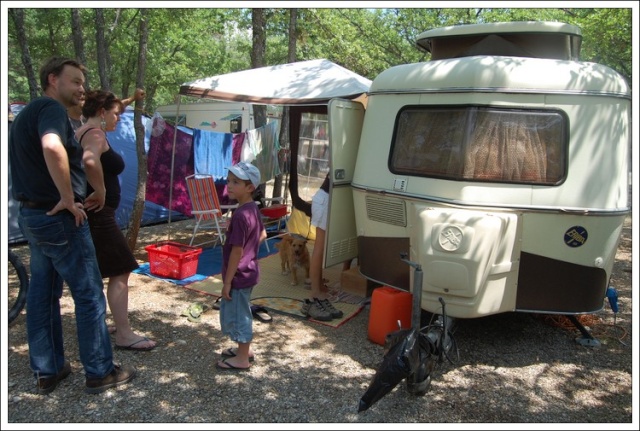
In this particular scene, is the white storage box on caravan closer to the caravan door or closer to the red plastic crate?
the caravan door

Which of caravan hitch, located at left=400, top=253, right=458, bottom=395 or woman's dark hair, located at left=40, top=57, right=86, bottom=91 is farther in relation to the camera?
caravan hitch, located at left=400, top=253, right=458, bottom=395

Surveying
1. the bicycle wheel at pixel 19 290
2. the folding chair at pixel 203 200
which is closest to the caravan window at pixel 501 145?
the bicycle wheel at pixel 19 290

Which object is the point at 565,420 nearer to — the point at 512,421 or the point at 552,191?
the point at 512,421

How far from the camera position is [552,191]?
362 centimetres

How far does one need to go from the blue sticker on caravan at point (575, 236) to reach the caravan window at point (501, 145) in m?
0.36

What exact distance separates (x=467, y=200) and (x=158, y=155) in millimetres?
4784

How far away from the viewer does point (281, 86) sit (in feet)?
18.6

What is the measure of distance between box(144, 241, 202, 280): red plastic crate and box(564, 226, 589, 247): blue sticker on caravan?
12.3 ft

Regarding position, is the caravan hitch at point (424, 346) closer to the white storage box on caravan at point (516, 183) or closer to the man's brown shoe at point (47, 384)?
the white storage box on caravan at point (516, 183)

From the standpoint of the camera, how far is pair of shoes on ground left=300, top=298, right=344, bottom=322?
4.54 metres

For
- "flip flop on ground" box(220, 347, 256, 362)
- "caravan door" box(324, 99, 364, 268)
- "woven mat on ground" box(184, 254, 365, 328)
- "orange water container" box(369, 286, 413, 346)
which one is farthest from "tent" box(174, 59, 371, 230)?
"flip flop on ground" box(220, 347, 256, 362)

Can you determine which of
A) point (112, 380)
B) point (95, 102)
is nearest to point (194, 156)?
point (95, 102)

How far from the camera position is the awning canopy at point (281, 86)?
533cm

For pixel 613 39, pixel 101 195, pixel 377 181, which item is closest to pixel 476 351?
pixel 377 181
